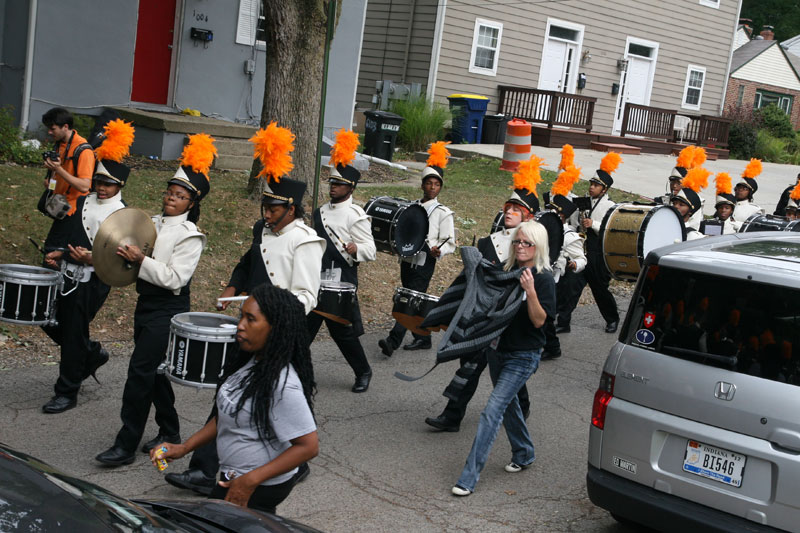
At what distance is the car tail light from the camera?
5305 mm

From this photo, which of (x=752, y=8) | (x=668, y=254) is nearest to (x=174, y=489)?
(x=668, y=254)

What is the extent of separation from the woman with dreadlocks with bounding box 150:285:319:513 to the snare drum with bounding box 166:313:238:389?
1.09 meters

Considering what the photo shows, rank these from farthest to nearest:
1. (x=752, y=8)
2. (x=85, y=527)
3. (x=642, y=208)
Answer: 1. (x=752, y=8)
2. (x=642, y=208)
3. (x=85, y=527)

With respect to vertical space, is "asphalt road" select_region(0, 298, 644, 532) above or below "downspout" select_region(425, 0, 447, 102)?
below

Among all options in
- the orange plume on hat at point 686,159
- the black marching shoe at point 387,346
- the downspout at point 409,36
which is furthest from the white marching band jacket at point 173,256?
the downspout at point 409,36

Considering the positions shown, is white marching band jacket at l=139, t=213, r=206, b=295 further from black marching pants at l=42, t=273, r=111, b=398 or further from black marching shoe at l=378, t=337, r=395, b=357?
black marching shoe at l=378, t=337, r=395, b=357

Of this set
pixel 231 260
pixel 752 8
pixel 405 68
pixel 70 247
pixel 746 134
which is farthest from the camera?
pixel 752 8

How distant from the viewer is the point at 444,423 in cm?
719

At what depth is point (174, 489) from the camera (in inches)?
221

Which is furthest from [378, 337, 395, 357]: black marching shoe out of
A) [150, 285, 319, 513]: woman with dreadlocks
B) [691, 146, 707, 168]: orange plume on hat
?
[691, 146, 707, 168]: orange plume on hat

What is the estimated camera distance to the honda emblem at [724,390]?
15.7ft

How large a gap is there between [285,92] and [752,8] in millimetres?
53987

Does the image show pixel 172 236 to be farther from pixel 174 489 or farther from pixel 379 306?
pixel 379 306

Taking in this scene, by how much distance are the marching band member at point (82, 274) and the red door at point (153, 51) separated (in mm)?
9891
